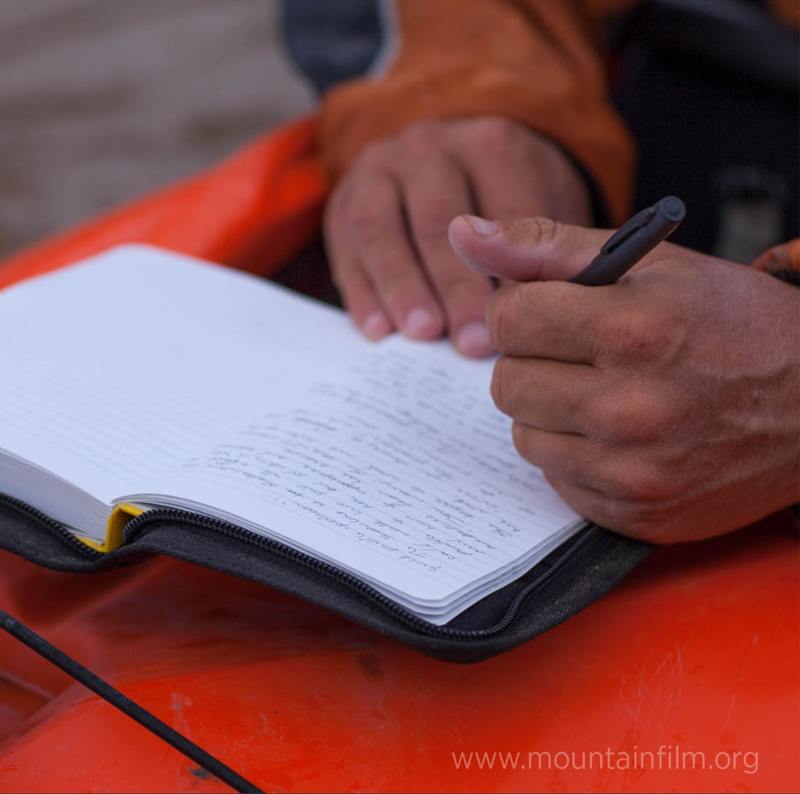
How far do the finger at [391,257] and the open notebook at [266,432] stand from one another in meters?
0.03

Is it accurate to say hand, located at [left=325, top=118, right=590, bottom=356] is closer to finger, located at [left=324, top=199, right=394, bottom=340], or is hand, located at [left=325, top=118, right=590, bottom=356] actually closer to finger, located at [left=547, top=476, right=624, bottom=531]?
finger, located at [left=324, top=199, right=394, bottom=340]

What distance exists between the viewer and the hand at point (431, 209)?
39.4 inches

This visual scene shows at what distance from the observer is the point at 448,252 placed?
1040mm

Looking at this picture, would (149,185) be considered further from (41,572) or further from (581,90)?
(41,572)

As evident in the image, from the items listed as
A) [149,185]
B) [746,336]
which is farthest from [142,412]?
[149,185]

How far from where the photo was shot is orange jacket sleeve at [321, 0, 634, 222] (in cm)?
125

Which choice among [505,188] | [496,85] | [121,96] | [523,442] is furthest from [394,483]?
[121,96]

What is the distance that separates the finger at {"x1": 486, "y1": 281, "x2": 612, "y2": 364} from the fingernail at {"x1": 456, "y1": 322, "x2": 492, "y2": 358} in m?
0.17

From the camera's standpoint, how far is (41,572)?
0.83 m

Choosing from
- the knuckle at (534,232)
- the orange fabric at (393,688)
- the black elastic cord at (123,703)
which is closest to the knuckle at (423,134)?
the knuckle at (534,232)

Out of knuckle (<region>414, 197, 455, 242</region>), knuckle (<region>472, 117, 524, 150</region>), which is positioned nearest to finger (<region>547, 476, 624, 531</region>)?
knuckle (<region>414, 197, 455, 242</region>)

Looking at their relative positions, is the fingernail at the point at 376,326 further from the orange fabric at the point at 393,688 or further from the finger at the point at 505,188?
the orange fabric at the point at 393,688

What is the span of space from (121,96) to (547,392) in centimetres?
280

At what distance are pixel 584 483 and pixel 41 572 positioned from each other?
1.30 feet
